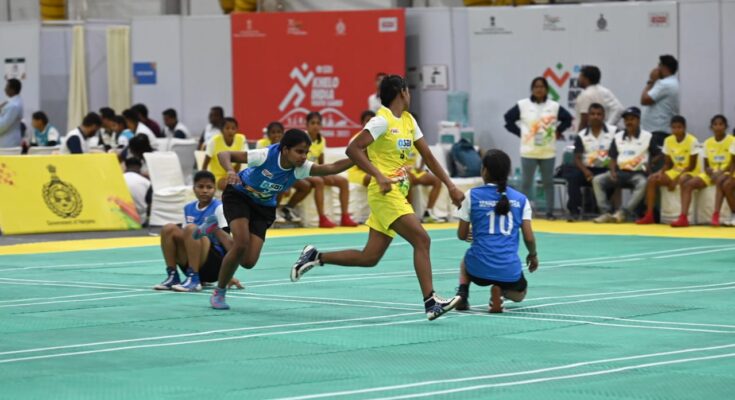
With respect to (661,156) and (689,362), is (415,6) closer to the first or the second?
(661,156)

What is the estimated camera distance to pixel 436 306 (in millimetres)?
Result: 11797

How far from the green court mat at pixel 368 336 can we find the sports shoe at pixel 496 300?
4.0 inches

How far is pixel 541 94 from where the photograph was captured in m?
24.7

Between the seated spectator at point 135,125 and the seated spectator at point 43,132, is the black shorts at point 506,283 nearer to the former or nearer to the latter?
the seated spectator at point 135,125

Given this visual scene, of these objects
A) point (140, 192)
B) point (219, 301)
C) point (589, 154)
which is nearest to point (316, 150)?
point (140, 192)

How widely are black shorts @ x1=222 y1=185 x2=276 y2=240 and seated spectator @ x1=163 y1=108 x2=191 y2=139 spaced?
576 inches

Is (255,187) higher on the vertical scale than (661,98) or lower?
lower

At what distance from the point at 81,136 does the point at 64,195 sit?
2.24 meters

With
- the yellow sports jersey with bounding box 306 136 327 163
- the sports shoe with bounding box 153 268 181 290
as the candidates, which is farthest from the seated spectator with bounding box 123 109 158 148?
the sports shoe with bounding box 153 268 181 290

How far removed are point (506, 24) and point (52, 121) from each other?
32.5 feet

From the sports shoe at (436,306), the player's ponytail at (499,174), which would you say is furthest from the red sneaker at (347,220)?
the sports shoe at (436,306)

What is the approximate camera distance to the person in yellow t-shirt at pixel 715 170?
901 inches

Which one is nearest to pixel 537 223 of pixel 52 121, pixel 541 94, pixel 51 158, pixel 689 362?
pixel 541 94

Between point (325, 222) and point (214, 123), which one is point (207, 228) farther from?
point (214, 123)
